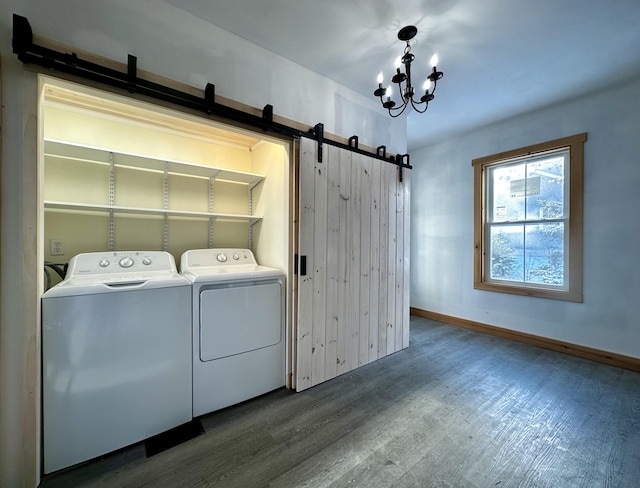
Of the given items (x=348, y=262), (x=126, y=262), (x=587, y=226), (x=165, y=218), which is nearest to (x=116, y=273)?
(x=126, y=262)

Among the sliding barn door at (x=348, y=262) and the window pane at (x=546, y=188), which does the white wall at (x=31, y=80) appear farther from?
the window pane at (x=546, y=188)

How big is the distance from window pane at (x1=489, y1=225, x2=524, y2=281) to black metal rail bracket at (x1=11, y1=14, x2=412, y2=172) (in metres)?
2.84

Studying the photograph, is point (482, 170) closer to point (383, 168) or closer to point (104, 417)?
point (383, 168)

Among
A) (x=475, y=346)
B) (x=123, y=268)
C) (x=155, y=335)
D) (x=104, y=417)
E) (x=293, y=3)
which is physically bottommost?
(x=475, y=346)

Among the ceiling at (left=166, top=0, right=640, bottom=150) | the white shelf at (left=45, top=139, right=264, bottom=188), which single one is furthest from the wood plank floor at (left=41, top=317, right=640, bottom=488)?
the ceiling at (left=166, top=0, right=640, bottom=150)

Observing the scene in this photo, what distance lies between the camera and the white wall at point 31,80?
1250mm

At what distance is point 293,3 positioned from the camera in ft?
5.39

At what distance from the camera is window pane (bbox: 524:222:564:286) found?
9.91 feet

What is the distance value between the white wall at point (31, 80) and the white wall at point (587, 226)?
326 cm

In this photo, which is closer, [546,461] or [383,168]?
[546,461]

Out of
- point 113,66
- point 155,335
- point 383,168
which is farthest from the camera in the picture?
point 383,168

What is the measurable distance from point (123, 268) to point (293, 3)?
2.16 metres

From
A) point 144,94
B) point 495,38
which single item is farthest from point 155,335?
point 495,38

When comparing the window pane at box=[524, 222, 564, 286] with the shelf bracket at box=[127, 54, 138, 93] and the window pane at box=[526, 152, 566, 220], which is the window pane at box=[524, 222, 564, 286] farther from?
the shelf bracket at box=[127, 54, 138, 93]
